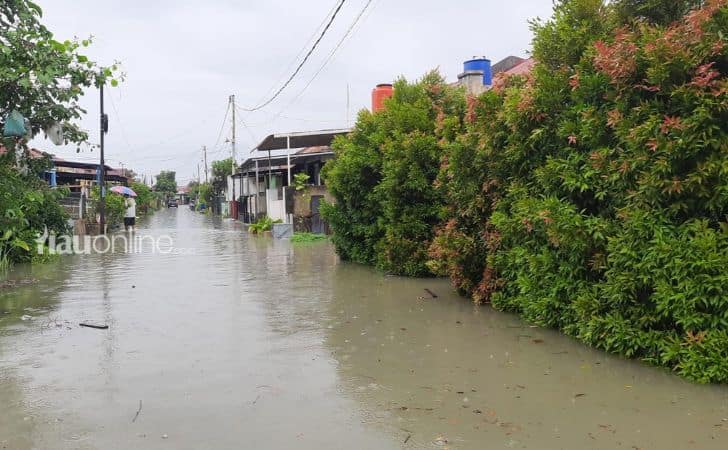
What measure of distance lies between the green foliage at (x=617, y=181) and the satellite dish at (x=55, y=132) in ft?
19.3

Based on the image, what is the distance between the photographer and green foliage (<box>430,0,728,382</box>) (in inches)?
183

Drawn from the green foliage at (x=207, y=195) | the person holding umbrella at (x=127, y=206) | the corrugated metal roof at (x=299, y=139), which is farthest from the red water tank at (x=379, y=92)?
the green foliage at (x=207, y=195)

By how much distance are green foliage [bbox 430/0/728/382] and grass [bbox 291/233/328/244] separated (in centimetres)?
1407

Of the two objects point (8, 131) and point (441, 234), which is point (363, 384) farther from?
point (8, 131)

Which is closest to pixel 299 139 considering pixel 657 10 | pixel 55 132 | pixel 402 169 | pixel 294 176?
pixel 294 176

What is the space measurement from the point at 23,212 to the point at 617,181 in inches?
457

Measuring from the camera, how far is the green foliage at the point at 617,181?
4656 mm

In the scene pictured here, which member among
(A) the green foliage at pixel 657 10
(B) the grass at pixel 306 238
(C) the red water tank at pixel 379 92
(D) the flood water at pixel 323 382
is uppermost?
(C) the red water tank at pixel 379 92

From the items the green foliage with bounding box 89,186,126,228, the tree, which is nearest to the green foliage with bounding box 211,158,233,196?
the green foliage with bounding box 89,186,126,228

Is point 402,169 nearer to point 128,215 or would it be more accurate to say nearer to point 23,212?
point 23,212

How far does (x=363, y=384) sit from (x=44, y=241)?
14359mm

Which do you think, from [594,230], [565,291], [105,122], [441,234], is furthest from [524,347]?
[105,122]

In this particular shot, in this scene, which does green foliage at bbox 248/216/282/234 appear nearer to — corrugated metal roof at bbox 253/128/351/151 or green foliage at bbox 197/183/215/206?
corrugated metal roof at bbox 253/128/351/151

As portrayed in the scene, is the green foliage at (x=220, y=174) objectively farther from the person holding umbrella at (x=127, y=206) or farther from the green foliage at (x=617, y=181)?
the green foliage at (x=617, y=181)
